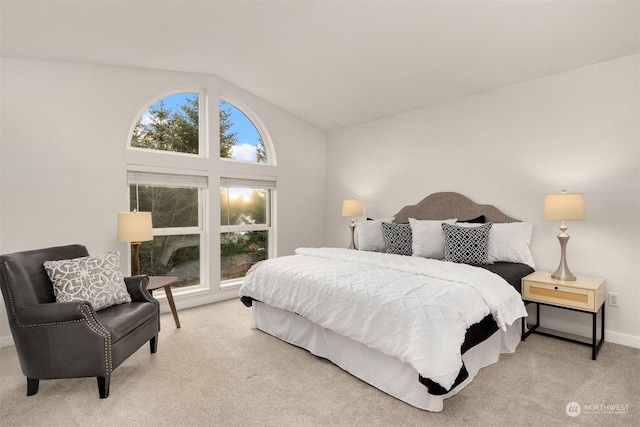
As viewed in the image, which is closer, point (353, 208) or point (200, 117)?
point (200, 117)

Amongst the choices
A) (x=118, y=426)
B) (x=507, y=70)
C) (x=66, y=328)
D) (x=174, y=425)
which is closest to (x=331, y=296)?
(x=174, y=425)

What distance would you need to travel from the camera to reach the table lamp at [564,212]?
2.73m

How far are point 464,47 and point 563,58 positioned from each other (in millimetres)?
847

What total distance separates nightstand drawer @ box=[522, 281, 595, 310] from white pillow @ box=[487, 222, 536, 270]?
39 centimetres

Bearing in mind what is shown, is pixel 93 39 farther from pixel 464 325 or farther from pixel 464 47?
pixel 464 325

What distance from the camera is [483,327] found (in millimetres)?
2223

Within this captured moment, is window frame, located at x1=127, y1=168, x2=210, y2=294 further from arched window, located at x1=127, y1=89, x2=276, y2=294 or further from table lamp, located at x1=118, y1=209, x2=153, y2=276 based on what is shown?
table lamp, located at x1=118, y1=209, x2=153, y2=276

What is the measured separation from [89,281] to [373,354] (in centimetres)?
205

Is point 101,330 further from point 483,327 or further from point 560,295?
point 560,295

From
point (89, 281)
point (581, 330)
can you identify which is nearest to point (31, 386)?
point (89, 281)

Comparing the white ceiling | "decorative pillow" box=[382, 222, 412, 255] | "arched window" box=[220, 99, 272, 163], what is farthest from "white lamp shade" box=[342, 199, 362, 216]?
the white ceiling

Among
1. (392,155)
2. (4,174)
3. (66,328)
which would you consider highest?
(392,155)

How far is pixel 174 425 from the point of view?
184cm

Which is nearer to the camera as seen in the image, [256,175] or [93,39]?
[93,39]
